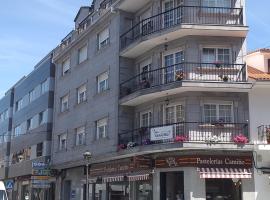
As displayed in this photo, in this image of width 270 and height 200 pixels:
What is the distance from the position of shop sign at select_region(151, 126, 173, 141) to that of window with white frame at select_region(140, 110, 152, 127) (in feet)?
6.98

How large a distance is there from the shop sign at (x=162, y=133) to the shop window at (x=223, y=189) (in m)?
2.76

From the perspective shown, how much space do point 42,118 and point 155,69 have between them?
1808 cm

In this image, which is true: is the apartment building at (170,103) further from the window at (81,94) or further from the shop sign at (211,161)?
the window at (81,94)

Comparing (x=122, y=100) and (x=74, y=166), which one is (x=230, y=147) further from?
(x=74, y=166)

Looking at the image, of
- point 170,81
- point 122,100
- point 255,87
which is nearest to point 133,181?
point 122,100

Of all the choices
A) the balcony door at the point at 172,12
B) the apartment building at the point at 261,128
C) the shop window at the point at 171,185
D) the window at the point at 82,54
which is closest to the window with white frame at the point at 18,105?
the window at the point at 82,54

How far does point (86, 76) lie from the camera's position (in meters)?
33.8

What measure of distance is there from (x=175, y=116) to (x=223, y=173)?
3.72 meters

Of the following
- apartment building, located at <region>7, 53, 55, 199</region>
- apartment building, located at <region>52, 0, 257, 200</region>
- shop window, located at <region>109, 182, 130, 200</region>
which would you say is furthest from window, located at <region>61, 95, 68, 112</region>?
shop window, located at <region>109, 182, 130, 200</region>

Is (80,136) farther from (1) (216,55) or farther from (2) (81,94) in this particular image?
(1) (216,55)

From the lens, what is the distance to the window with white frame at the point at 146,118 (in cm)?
2734

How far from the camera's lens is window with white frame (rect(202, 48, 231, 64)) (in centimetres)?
2536

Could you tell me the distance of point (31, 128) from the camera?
44969mm

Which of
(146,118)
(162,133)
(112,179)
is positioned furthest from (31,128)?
(162,133)
